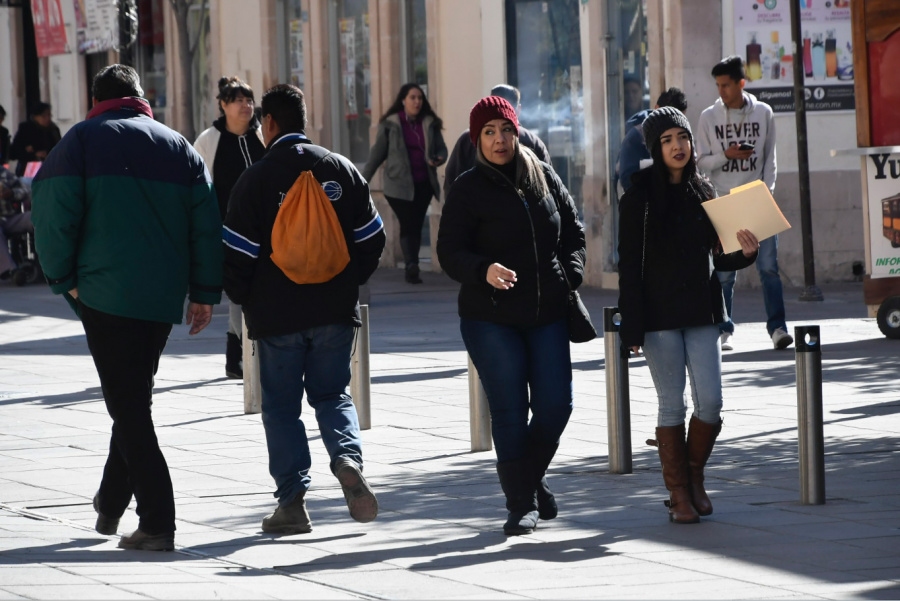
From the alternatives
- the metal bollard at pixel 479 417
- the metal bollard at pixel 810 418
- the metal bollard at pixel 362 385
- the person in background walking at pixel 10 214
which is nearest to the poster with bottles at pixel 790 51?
the metal bollard at pixel 362 385

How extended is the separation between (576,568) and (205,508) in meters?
2.02

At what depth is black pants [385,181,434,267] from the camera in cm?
1923

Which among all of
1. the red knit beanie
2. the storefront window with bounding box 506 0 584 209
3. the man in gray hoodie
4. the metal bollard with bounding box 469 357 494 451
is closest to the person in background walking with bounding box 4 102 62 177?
the storefront window with bounding box 506 0 584 209

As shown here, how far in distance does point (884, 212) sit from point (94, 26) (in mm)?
21186

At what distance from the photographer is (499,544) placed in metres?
6.69

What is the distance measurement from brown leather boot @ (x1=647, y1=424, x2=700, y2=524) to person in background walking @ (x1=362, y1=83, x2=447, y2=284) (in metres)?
11.6

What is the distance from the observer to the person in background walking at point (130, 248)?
260 inches

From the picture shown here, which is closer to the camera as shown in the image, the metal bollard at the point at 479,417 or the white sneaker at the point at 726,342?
the metal bollard at the point at 479,417

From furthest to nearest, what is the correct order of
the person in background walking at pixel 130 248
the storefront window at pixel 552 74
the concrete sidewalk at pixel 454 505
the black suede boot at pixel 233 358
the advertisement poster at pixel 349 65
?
the advertisement poster at pixel 349 65, the storefront window at pixel 552 74, the black suede boot at pixel 233 358, the person in background walking at pixel 130 248, the concrete sidewalk at pixel 454 505

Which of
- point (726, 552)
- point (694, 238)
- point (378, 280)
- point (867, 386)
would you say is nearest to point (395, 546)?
point (726, 552)

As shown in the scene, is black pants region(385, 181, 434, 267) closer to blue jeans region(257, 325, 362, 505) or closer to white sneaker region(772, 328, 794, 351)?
white sneaker region(772, 328, 794, 351)

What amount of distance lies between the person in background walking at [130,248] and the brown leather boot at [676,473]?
75.1 inches

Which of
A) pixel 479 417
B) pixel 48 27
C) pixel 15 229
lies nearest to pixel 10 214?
pixel 15 229

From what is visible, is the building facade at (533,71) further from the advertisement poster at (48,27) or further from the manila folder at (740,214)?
the manila folder at (740,214)
